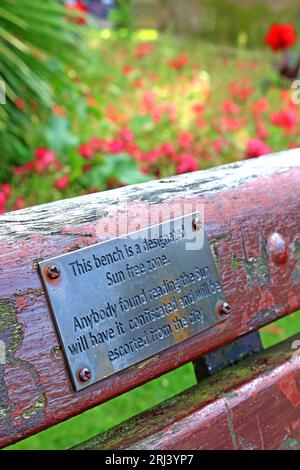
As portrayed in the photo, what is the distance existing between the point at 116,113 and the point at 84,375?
3507mm

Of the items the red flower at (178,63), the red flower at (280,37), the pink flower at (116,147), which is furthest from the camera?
the red flower at (178,63)

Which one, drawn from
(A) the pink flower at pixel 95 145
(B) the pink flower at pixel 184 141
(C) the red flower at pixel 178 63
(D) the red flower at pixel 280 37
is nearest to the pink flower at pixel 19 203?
(A) the pink flower at pixel 95 145

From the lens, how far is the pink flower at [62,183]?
3219mm

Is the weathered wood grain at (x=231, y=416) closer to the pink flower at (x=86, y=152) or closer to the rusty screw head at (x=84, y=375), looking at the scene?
the rusty screw head at (x=84, y=375)

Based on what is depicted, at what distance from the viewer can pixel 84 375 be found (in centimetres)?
113

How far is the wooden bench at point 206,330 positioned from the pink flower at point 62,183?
1.64m

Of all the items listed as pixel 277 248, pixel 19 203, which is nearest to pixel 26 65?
pixel 19 203

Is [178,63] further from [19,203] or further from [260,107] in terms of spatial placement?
[19,203]

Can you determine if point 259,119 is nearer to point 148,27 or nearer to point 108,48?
point 108,48

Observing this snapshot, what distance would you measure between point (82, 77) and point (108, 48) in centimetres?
215

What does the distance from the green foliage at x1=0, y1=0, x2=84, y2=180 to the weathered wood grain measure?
77.1 inches

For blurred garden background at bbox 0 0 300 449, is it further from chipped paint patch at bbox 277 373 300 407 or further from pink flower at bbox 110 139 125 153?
chipped paint patch at bbox 277 373 300 407

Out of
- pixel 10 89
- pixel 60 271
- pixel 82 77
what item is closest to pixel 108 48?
pixel 82 77

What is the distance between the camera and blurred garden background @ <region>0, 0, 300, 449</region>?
3176 mm
